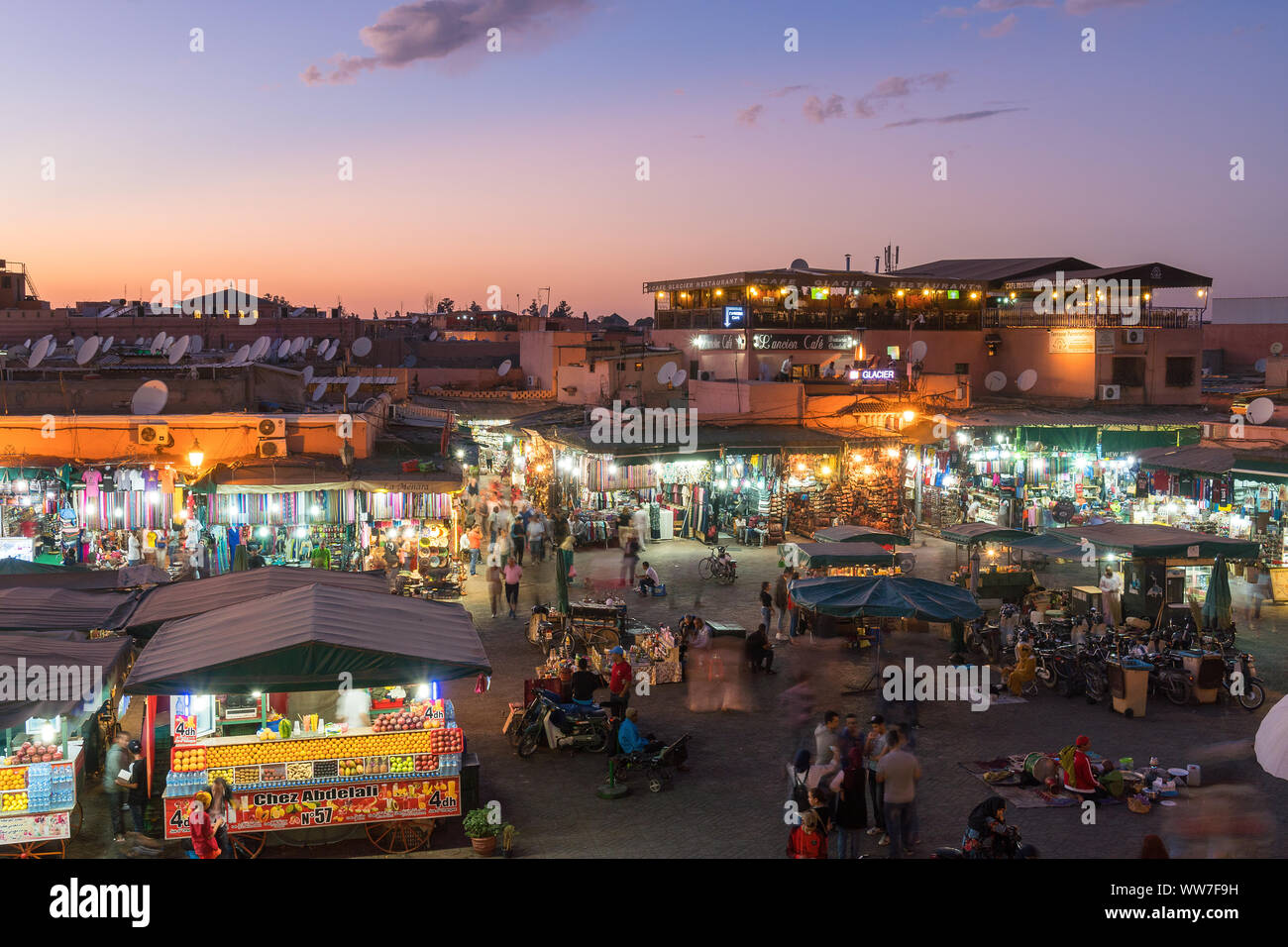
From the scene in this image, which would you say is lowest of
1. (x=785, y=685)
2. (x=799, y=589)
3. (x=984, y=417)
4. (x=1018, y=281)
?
(x=785, y=685)

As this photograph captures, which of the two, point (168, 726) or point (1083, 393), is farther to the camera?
point (1083, 393)

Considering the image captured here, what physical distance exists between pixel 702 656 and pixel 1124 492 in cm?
1749

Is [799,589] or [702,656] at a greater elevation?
[799,589]

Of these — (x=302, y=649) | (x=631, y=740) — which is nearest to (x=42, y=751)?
(x=302, y=649)

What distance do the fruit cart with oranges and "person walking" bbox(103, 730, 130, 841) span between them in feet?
1.69

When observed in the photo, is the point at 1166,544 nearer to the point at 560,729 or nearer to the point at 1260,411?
the point at 560,729

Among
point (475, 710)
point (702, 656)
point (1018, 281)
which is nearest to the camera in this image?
point (475, 710)

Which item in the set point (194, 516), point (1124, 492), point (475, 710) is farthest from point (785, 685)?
point (1124, 492)

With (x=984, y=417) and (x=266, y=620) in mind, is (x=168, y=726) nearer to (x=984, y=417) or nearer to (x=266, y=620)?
(x=266, y=620)

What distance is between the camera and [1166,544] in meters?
17.1

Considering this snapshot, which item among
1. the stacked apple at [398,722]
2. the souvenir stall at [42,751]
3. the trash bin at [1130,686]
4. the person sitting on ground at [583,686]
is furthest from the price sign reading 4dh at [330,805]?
the trash bin at [1130,686]

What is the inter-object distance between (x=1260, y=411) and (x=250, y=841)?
24.1 meters

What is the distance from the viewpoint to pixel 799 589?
1519cm
